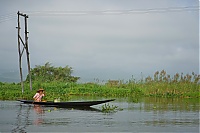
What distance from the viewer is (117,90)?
106 feet

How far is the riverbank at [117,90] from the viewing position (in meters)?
28.7

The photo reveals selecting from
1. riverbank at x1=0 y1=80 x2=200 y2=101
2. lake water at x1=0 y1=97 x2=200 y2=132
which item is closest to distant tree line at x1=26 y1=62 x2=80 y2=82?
riverbank at x1=0 y1=80 x2=200 y2=101

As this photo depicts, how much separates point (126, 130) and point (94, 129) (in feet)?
3.92

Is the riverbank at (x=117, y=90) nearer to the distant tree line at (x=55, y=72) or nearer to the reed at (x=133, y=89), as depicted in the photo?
the reed at (x=133, y=89)

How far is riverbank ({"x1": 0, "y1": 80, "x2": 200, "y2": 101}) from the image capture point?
28.7 m

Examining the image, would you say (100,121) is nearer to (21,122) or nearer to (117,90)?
(21,122)

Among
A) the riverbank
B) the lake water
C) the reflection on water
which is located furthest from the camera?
the riverbank

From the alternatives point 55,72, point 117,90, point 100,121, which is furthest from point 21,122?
point 55,72

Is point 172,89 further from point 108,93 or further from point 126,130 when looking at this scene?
point 126,130

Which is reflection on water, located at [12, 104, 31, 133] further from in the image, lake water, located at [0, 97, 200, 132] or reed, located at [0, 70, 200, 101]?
reed, located at [0, 70, 200, 101]

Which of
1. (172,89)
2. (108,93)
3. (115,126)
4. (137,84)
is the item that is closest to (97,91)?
(108,93)

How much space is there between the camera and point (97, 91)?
33.3 m

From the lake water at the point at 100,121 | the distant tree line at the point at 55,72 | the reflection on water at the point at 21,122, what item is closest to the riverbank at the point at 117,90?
the lake water at the point at 100,121

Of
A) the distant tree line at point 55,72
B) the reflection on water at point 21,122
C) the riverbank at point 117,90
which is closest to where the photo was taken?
the reflection on water at point 21,122
